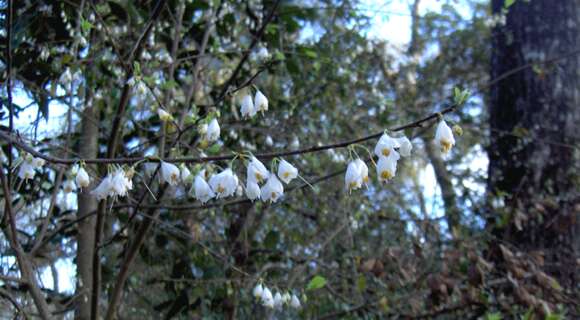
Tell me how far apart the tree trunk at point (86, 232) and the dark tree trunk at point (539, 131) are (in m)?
2.51

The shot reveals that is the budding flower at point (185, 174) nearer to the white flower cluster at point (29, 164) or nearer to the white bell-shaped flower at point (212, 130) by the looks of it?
the white bell-shaped flower at point (212, 130)

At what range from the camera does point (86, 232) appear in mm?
3293

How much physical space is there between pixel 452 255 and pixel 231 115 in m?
1.66

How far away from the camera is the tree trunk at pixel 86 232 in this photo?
10.1 ft

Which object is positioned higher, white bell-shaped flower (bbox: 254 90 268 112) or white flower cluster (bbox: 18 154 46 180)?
white bell-shaped flower (bbox: 254 90 268 112)

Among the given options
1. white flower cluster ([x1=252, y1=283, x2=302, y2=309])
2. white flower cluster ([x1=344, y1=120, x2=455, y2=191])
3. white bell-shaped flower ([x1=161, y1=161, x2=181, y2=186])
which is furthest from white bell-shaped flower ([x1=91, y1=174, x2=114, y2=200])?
white flower cluster ([x1=252, y1=283, x2=302, y2=309])

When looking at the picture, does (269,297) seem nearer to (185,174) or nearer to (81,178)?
(185,174)

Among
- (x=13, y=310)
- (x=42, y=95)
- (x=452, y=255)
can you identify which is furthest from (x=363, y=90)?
(x=13, y=310)

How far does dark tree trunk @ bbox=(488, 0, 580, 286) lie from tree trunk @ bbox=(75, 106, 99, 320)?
2509 mm

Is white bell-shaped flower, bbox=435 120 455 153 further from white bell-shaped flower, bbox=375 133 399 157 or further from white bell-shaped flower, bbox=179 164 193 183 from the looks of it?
white bell-shaped flower, bbox=179 164 193 183

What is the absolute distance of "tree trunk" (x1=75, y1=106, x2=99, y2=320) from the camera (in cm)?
308

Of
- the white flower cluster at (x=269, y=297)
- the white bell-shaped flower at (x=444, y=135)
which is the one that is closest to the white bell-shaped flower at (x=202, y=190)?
the white bell-shaped flower at (x=444, y=135)

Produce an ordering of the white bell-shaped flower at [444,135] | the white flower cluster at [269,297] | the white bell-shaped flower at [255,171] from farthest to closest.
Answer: the white flower cluster at [269,297]
the white bell-shaped flower at [255,171]
the white bell-shaped flower at [444,135]

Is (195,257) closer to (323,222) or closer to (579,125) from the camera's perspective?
(323,222)
